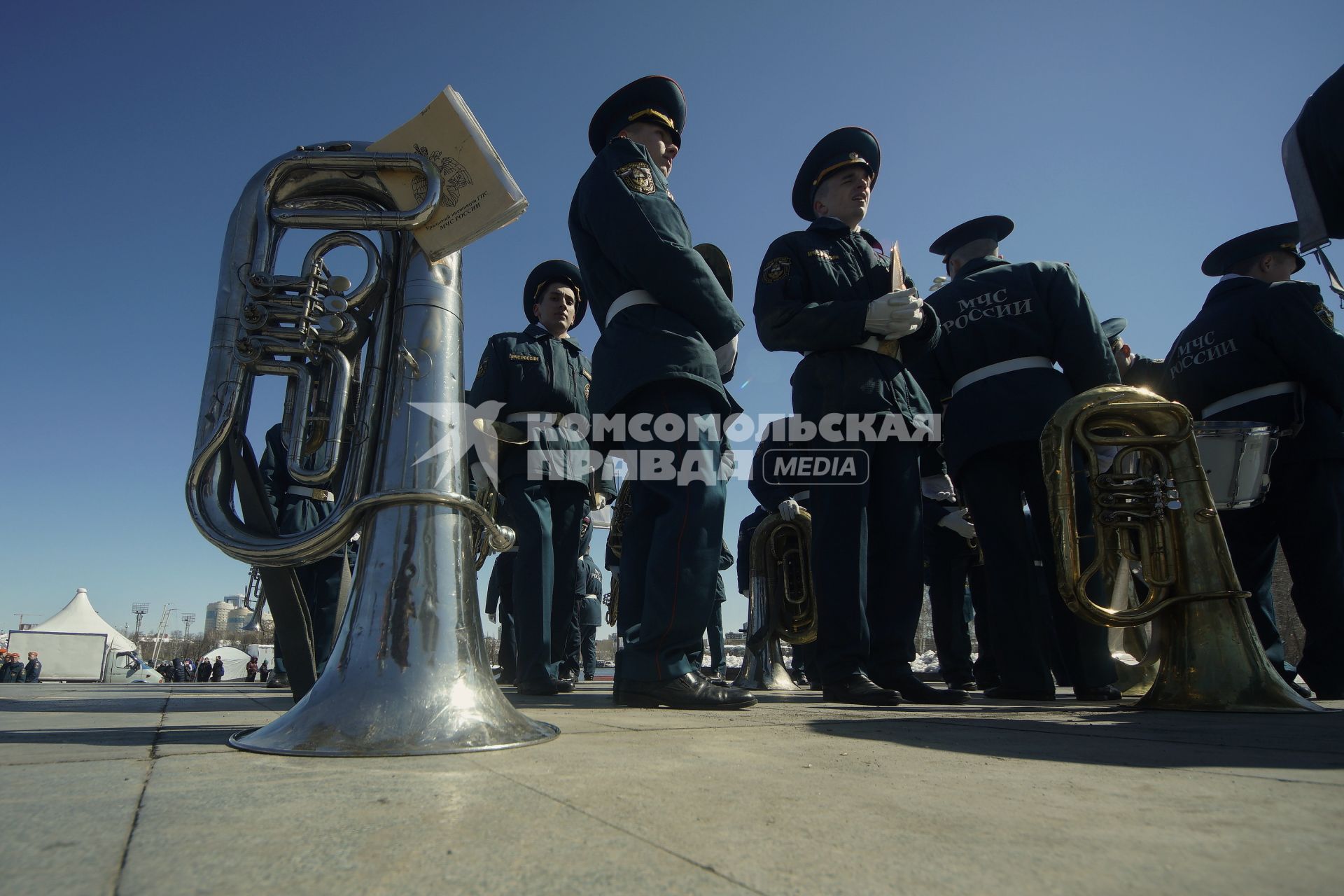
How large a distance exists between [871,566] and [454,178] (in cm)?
241

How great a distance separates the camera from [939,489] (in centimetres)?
523

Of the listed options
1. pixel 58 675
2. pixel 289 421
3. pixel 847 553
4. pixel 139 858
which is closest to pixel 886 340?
pixel 847 553

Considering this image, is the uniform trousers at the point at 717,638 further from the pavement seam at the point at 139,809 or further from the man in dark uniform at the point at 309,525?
the pavement seam at the point at 139,809

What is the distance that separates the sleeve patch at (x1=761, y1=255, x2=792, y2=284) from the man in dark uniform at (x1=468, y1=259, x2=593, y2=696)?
127 centimetres

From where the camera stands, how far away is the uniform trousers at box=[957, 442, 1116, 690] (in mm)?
3242

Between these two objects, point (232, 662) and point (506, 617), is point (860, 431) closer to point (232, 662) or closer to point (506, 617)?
point (506, 617)

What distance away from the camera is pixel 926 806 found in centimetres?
93

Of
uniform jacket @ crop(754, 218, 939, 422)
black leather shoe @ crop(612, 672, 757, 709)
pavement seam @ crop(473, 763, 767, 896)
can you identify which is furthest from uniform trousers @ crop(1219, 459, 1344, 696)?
pavement seam @ crop(473, 763, 767, 896)

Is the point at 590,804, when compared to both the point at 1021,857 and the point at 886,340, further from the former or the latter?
the point at 886,340

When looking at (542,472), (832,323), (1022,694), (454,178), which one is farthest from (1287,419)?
(454,178)

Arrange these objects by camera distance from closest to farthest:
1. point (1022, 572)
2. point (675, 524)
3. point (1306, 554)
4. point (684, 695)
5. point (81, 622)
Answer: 1. point (684, 695)
2. point (675, 524)
3. point (1022, 572)
4. point (1306, 554)
5. point (81, 622)

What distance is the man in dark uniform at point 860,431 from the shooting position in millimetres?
3066

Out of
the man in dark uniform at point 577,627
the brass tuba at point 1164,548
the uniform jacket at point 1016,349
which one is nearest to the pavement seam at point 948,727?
the brass tuba at point 1164,548

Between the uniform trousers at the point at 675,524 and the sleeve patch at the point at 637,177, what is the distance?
0.73 metres
